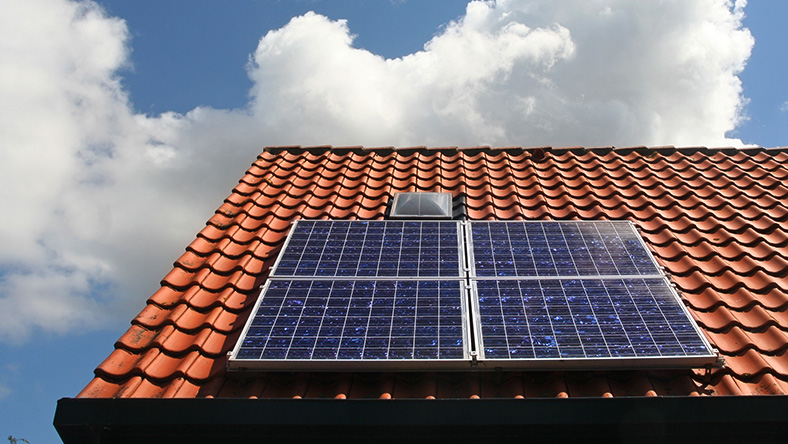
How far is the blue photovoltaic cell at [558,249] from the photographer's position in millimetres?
5188

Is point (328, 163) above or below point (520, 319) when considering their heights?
above

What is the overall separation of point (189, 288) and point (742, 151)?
7.22 metres

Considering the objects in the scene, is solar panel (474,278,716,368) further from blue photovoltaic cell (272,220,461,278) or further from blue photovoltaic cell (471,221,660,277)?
blue photovoltaic cell (272,220,461,278)

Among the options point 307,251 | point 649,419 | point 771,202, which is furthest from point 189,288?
point 771,202

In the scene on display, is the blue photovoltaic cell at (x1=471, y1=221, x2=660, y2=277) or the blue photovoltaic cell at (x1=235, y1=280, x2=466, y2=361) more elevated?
the blue photovoltaic cell at (x1=471, y1=221, x2=660, y2=277)

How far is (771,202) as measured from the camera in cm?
677

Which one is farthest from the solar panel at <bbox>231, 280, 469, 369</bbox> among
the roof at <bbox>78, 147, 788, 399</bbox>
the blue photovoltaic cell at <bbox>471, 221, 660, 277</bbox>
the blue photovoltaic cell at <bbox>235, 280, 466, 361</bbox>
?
the blue photovoltaic cell at <bbox>471, 221, 660, 277</bbox>

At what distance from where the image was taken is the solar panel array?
4.24 meters

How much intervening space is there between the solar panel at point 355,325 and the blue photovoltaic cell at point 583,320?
28 cm

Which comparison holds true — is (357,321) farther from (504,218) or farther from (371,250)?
(504,218)

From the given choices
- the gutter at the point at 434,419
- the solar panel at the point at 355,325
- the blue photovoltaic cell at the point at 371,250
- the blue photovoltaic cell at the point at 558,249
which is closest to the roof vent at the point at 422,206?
the blue photovoltaic cell at the point at 371,250

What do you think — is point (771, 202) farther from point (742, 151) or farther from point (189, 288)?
point (189, 288)

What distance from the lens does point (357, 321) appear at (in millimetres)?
4605

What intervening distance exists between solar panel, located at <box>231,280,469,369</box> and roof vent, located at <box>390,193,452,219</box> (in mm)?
1361
